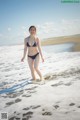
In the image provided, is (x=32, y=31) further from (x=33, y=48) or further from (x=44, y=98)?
(x=44, y=98)

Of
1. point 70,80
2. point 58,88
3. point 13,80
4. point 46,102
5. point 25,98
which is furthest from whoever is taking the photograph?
point 13,80

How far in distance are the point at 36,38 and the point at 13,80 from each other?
1728mm

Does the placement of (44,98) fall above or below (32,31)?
below

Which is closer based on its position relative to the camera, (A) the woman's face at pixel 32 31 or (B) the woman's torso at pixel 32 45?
(A) the woman's face at pixel 32 31

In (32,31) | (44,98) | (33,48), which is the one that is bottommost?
(44,98)

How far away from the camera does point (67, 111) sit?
348 cm

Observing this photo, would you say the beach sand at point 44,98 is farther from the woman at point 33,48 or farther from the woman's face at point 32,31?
the woman's face at point 32,31

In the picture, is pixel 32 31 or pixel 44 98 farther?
pixel 32 31

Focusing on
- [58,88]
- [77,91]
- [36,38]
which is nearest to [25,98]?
[58,88]

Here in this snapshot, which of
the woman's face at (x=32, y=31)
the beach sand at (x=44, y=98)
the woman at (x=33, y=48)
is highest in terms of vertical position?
the woman's face at (x=32, y=31)

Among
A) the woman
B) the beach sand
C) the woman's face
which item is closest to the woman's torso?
the woman

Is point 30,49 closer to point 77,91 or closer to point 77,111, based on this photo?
point 77,91

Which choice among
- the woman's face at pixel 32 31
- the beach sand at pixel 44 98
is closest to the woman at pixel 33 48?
the woman's face at pixel 32 31

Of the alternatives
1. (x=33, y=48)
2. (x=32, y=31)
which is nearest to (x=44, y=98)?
(x=33, y=48)
